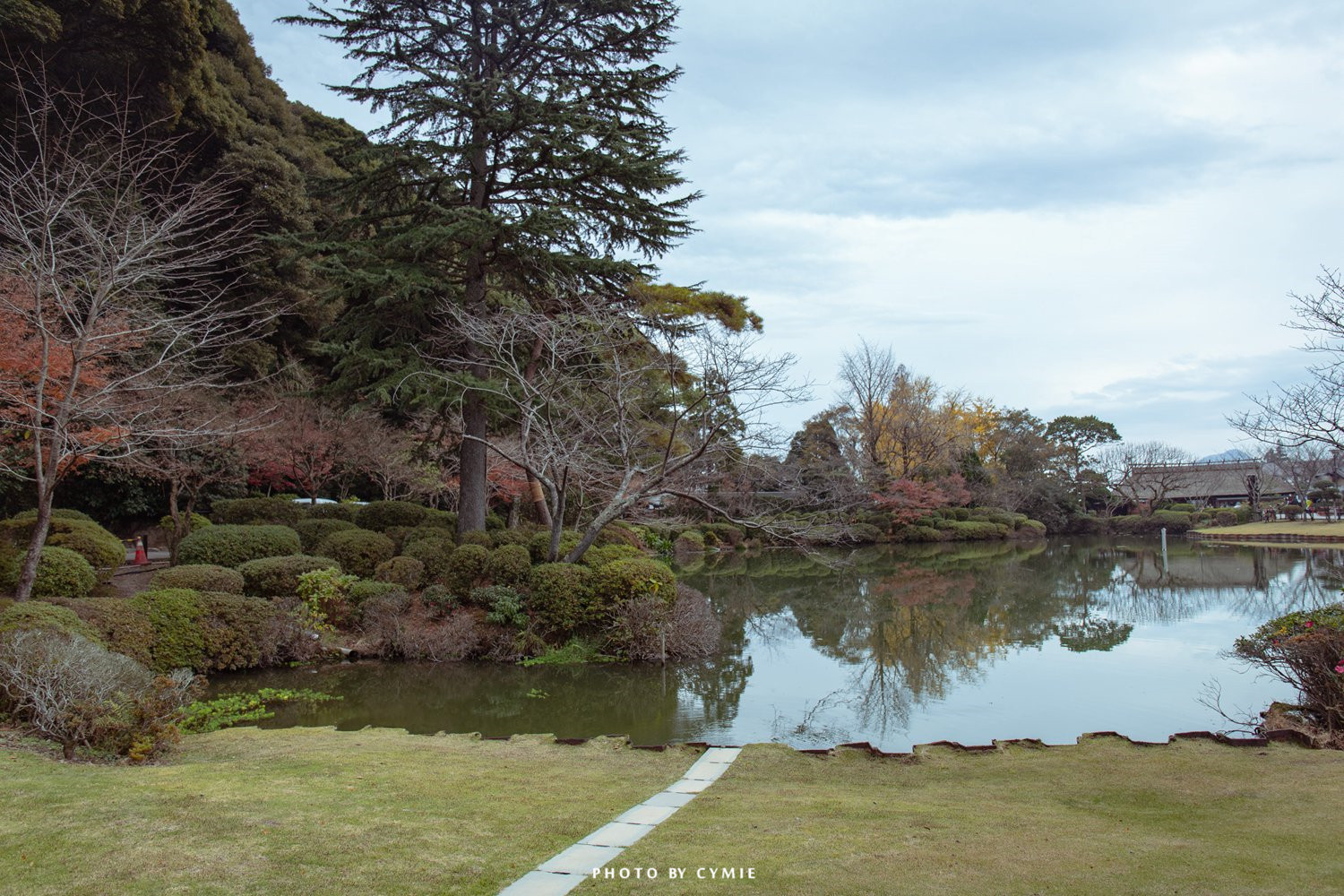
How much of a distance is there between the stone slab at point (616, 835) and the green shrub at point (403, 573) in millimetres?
9139

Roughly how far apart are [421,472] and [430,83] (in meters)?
9.80

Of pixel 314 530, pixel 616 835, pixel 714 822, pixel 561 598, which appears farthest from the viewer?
pixel 314 530

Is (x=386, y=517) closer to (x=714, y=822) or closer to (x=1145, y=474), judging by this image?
(x=714, y=822)

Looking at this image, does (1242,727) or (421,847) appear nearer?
(421,847)

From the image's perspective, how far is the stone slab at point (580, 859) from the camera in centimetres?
351

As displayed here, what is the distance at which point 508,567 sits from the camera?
12.2 metres

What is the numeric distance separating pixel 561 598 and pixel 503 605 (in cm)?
91

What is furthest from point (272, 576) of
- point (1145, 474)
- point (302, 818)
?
point (1145, 474)

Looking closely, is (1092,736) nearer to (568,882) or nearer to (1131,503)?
(568,882)

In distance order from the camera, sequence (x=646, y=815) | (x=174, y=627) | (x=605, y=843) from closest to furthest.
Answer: (x=605, y=843)
(x=646, y=815)
(x=174, y=627)

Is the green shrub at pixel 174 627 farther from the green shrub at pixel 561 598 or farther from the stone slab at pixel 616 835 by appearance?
the stone slab at pixel 616 835

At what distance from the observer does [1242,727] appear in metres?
7.80

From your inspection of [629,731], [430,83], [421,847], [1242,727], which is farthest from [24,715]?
[430,83]

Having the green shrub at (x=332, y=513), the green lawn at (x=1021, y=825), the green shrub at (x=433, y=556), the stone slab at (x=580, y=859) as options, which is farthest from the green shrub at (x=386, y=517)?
the stone slab at (x=580, y=859)
